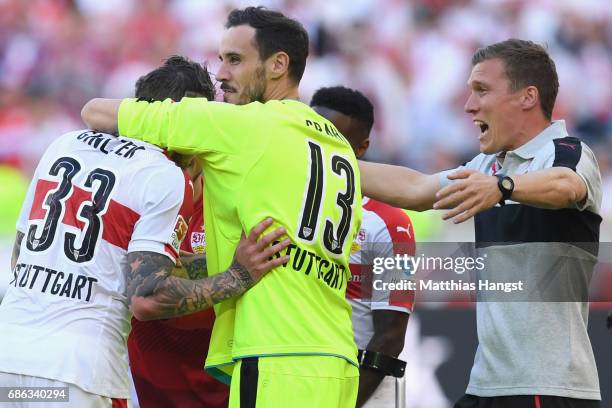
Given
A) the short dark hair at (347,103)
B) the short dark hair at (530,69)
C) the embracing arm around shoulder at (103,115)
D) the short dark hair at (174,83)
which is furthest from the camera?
the short dark hair at (347,103)

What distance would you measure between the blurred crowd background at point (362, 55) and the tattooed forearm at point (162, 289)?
5.75 m

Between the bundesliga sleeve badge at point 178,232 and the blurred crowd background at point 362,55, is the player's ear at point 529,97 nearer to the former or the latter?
the bundesliga sleeve badge at point 178,232

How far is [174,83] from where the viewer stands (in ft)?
12.9

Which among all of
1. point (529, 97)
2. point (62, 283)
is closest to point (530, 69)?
point (529, 97)

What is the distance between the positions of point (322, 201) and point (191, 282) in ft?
1.90

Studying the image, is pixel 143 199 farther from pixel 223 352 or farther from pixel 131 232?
pixel 223 352

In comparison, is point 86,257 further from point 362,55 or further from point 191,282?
point 362,55

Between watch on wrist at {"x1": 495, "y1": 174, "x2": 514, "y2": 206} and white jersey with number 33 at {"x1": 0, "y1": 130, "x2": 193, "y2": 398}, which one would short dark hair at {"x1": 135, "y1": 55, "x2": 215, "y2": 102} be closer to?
white jersey with number 33 at {"x1": 0, "y1": 130, "x2": 193, "y2": 398}

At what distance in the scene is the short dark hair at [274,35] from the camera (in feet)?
13.0

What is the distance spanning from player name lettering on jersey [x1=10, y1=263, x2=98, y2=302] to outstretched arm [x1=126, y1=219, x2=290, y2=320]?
0.54ft

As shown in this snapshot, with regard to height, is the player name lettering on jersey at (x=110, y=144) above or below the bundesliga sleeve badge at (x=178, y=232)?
above

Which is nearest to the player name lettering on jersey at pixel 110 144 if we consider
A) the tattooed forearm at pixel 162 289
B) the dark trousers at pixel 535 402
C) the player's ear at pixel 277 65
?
the tattooed forearm at pixel 162 289

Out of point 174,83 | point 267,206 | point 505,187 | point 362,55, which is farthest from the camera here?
point 362,55

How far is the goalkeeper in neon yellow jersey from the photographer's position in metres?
3.39
